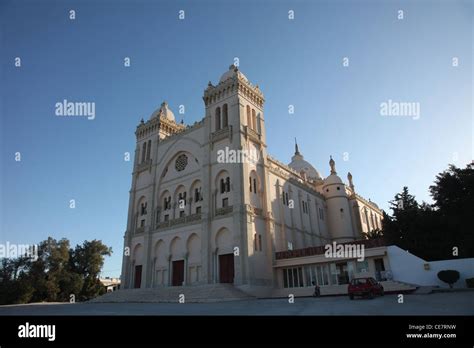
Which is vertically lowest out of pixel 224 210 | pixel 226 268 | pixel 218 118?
pixel 226 268

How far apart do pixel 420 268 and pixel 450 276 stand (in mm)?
2125

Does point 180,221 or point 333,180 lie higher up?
point 333,180

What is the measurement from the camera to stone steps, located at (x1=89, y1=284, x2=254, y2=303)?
2545 cm

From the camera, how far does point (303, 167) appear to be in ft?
192

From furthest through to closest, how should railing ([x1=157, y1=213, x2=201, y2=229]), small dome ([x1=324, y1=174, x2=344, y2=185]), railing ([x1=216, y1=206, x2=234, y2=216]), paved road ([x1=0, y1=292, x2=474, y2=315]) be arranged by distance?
small dome ([x1=324, y1=174, x2=344, y2=185]) < railing ([x1=157, y1=213, x2=201, y2=229]) < railing ([x1=216, y1=206, x2=234, y2=216]) < paved road ([x1=0, y1=292, x2=474, y2=315])

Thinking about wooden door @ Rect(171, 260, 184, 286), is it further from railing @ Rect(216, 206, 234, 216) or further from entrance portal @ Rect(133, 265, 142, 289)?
railing @ Rect(216, 206, 234, 216)

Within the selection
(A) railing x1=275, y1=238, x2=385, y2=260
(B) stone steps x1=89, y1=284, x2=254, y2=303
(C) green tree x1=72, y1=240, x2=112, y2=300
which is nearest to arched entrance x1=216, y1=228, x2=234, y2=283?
(B) stone steps x1=89, y1=284, x2=254, y2=303

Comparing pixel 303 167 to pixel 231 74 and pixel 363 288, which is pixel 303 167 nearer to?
Answer: pixel 231 74

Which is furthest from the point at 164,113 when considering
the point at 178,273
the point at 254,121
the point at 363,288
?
the point at 363,288

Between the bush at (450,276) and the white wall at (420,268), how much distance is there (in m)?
0.48

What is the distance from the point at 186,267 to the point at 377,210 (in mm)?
47152

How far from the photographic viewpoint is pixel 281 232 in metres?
35.5

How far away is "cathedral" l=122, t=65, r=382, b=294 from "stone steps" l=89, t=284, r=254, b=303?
2298 mm
